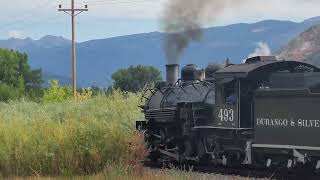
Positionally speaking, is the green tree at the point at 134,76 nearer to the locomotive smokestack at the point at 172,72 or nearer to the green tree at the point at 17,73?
the green tree at the point at 17,73

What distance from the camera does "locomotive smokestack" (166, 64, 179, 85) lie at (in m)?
19.1

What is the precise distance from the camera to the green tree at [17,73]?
89919 mm

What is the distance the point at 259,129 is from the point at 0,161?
229 inches

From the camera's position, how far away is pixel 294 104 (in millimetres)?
12672

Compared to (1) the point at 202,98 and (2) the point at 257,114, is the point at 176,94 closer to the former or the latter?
(1) the point at 202,98

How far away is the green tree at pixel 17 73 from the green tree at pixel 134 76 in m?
14.2

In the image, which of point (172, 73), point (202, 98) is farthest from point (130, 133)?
point (172, 73)

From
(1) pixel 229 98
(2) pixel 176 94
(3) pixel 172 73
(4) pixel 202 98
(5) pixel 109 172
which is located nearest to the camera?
(5) pixel 109 172

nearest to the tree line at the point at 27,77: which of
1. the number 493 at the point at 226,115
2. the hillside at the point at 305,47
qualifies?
the hillside at the point at 305,47

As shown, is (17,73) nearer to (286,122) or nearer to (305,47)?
(305,47)

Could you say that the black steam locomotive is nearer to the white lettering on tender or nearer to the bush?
the white lettering on tender

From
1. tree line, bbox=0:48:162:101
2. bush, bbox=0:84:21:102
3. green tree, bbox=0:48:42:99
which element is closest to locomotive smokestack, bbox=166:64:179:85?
bush, bbox=0:84:21:102

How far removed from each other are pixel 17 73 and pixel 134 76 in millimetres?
19903

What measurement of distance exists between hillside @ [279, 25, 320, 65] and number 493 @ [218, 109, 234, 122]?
173 feet
